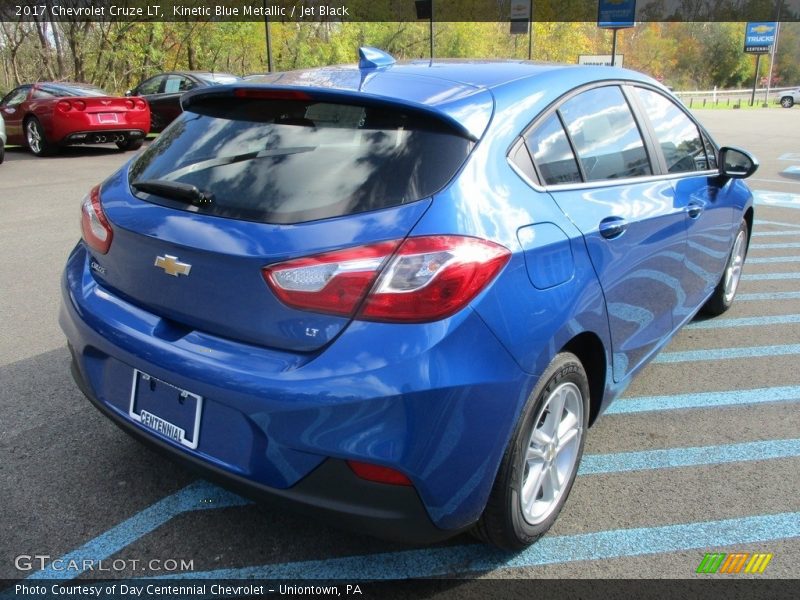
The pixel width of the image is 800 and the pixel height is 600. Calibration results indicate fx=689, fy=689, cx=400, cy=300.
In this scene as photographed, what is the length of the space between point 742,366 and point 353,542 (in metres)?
2.81

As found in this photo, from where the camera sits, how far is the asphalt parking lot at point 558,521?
2404 mm

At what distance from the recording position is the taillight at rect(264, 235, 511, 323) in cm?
190

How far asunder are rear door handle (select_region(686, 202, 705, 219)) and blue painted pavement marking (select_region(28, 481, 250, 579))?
2474 millimetres

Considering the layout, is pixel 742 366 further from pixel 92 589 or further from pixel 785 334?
pixel 92 589

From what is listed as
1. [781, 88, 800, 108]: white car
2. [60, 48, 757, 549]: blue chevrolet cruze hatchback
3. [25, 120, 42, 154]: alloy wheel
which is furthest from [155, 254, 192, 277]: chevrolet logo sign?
[781, 88, 800, 108]: white car

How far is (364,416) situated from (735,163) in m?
3.23

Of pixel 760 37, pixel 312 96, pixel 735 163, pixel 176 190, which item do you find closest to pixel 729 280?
pixel 735 163

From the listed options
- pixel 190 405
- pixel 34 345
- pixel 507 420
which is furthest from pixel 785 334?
pixel 34 345

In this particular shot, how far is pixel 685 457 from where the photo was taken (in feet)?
10.2

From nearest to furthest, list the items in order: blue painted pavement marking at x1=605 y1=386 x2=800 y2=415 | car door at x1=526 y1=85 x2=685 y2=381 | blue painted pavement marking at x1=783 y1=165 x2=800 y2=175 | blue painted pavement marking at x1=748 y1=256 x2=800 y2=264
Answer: car door at x1=526 y1=85 x2=685 y2=381, blue painted pavement marking at x1=605 y1=386 x2=800 y2=415, blue painted pavement marking at x1=748 y1=256 x2=800 y2=264, blue painted pavement marking at x1=783 y1=165 x2=800 y2=175

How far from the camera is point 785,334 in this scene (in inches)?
183

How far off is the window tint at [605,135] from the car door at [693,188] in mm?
220

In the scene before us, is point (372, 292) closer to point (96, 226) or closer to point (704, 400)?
point (96, 226)

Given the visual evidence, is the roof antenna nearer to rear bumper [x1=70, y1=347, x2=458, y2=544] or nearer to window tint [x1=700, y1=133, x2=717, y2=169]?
rear bumper [x1=70, y1=347, x2=458, y2=544]
